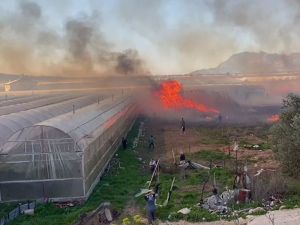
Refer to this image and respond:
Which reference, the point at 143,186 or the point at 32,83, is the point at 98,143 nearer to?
the point at 143,186

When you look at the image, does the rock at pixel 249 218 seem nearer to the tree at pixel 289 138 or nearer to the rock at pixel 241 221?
the rock at pixel 241 221

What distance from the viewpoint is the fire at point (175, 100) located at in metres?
67.5

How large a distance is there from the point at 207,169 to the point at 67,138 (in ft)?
30.6

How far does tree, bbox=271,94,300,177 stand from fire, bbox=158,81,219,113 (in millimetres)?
42220

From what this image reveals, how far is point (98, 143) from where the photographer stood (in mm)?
25594

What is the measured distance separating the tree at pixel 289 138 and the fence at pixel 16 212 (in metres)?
12.0

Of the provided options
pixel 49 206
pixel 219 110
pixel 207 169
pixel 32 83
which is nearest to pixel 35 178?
pixel 49 206

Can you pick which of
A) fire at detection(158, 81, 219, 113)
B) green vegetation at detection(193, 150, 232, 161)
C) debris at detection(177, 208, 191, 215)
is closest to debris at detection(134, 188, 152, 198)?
debris at detection(177, 208, 191, 215)

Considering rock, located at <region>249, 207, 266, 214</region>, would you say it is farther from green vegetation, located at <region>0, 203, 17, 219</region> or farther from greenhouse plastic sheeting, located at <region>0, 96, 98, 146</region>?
greenhouse plastic sheeting, located at <region>0, 96, 98, 146</region>

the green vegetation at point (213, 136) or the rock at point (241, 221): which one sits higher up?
the rock at point (241, 221)

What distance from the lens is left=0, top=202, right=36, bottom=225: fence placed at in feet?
60.4

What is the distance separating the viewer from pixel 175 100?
6894 cm

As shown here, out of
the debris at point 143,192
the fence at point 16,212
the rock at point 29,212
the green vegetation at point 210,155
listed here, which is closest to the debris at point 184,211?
the debris at point 143,192

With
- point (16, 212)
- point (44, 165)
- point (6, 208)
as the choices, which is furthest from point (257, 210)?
point (6, 208)
